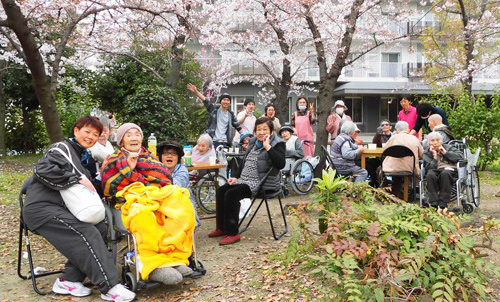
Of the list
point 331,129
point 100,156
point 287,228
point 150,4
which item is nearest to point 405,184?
point 287,228

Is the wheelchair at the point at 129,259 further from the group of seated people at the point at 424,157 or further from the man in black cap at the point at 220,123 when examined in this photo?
the man in black cap at the point at 220,123

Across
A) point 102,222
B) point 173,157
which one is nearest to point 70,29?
point 173,157

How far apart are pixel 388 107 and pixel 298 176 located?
82.5 ft

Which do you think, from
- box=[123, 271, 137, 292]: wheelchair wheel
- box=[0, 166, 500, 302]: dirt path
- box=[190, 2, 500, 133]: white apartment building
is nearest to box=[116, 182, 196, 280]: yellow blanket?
box=[123, 271, 137, 292]: wheelchair wheel

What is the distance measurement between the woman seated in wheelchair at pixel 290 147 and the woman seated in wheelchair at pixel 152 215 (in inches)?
163

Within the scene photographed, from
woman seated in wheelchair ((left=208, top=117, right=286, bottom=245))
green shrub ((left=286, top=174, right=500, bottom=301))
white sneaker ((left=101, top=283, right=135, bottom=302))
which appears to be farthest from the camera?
woman seated in wheelchair ((left=208, top=117, right=286, bottom=245))

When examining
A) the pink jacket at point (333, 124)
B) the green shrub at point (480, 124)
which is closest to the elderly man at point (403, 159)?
the pink jacket at point (333, 124)

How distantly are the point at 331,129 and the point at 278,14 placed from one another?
491 centimetres

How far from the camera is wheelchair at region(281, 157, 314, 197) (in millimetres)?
7824

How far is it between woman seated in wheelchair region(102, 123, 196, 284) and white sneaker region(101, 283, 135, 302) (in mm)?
171

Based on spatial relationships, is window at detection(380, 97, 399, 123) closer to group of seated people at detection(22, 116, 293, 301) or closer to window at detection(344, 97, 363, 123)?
window at detection(344, 97, 363, 123)

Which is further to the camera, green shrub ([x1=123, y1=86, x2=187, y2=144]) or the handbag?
green shrub ([x1=123, y1=86, x2=187, y2=144])

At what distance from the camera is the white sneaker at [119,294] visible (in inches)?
137

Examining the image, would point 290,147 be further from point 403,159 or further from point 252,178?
point 252,178
